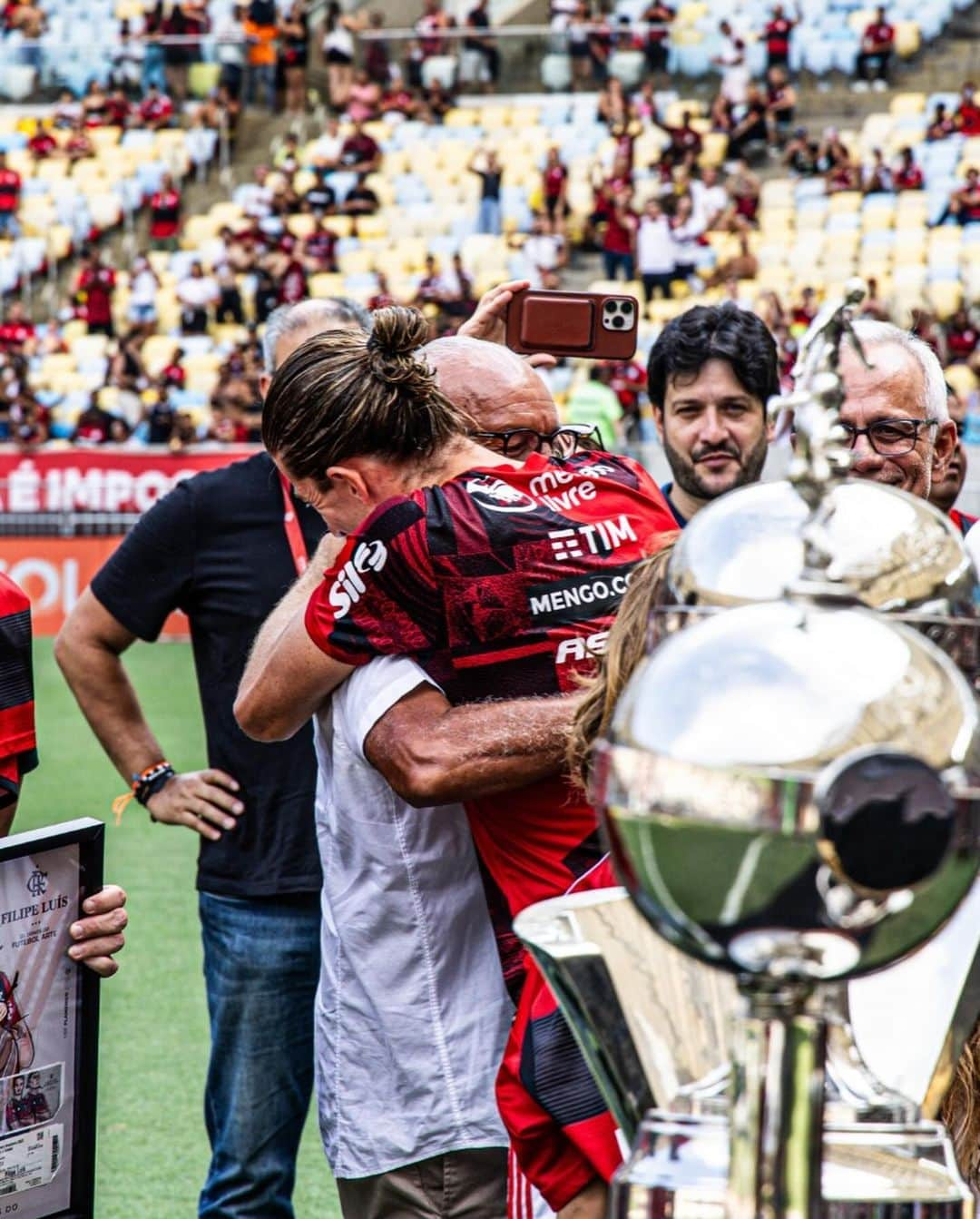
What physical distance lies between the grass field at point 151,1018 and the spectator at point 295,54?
16.8m

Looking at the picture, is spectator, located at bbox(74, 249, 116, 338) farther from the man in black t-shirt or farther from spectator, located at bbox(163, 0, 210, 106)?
the man in black t-shirt

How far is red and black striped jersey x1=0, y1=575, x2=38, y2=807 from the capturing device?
2.45 metres

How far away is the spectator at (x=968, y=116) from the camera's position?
20312 mm

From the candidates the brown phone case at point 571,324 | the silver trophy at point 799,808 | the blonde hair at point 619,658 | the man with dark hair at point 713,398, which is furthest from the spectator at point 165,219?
the silver trophy at point 799,808

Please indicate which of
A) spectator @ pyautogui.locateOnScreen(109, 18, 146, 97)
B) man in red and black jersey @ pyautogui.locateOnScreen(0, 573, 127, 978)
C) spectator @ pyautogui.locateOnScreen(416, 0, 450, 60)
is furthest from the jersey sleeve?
spectator @ pyautogui.locateOnScreen(109, 18, 146, 97)

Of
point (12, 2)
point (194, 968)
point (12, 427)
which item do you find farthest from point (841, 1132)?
point (12, 2)

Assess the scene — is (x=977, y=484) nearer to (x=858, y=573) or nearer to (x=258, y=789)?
(x=258, y=789)

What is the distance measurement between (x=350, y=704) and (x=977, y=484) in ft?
38.5

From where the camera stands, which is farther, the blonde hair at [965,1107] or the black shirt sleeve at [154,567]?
the black shirt sleeve at [154,567]

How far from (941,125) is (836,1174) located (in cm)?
2112

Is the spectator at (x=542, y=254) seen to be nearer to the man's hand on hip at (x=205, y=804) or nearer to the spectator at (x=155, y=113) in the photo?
the spectator at (x=155, y=113)

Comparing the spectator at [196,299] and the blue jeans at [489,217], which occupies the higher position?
the blue jeans at [489,217]

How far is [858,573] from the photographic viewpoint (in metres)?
0.93

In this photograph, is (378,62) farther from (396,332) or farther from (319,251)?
(396,332)
